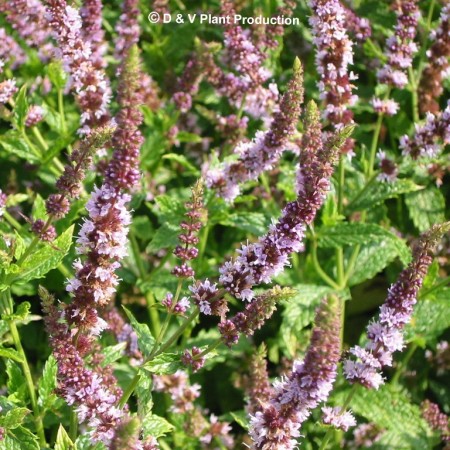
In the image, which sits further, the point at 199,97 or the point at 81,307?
the point at 199,97

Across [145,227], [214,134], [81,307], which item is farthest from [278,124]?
[214,134]

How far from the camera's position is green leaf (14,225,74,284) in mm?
3086

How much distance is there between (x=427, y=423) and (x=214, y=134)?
7.76 feet

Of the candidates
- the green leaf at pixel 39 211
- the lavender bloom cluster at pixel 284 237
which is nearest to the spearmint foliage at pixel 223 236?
the lavender bloom cluster at pixel 284 237

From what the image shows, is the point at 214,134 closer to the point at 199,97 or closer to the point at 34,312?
the point at 199,97

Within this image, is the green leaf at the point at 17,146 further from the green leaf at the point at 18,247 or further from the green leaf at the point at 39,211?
the green leaf at the point at 18,247

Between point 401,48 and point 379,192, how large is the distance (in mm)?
804

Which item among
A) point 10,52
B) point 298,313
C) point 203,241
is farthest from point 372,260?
point 10,52

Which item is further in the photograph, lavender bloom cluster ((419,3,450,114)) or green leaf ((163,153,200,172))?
lavender bloom cluster ((419,3,450,114))

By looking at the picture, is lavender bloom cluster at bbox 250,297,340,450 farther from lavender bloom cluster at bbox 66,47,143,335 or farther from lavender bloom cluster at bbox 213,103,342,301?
lavender bloom cluster at bbox 66,47,143,335

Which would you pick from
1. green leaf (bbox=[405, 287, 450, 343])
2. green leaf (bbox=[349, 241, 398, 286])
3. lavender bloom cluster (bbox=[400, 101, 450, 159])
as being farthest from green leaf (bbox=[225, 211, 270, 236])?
green leaf (bbox=[405, 287, 450, 343])

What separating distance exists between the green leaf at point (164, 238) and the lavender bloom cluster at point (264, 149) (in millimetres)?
351

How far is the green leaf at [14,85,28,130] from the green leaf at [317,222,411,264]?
1621 millimetres

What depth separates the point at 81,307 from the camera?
104 inches
